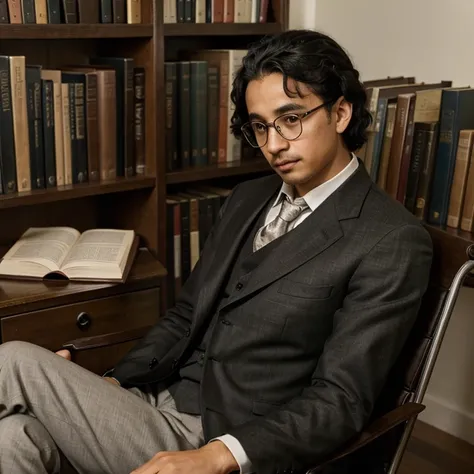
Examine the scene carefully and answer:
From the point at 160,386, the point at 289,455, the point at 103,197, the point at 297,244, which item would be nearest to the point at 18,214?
the point at 103,197

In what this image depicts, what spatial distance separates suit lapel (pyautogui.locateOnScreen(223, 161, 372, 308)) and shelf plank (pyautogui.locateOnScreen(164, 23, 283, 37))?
866 mm

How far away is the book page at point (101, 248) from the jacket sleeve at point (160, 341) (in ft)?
0.96

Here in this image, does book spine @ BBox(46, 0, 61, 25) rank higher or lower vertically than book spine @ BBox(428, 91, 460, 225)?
higher

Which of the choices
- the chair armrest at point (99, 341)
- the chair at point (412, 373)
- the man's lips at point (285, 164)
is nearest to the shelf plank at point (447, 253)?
the chair at point (412, 373)

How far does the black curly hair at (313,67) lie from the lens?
5.16ft

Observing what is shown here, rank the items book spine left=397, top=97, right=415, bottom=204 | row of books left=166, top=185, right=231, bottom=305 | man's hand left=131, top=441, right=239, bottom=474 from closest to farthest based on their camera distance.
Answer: man's hand left=131, top=441, right=239, bottom=474 < book spine left=397, top=97, right=415, bottom=204 < row of books left=166, top=185, right=231, bottom=305

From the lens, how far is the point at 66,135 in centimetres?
216

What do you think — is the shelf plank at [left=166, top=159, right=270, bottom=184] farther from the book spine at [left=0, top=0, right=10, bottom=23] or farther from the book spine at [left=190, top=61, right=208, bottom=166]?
the book spine at [left=0, top=0, right=10, bottom=23]

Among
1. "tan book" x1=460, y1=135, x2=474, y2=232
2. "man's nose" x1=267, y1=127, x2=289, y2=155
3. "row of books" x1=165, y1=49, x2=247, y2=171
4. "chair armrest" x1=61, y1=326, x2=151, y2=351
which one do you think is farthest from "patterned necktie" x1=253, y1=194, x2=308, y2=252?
"row of books" x1=165, y1=49, x2=247, y2=171

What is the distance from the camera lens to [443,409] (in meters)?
2.57

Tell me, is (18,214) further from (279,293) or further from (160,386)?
(279,293)

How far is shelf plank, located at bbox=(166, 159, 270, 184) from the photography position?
236 cm

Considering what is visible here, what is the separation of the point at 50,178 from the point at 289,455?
111cm

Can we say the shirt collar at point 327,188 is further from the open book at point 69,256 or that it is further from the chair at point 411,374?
the open book at point 69,256
